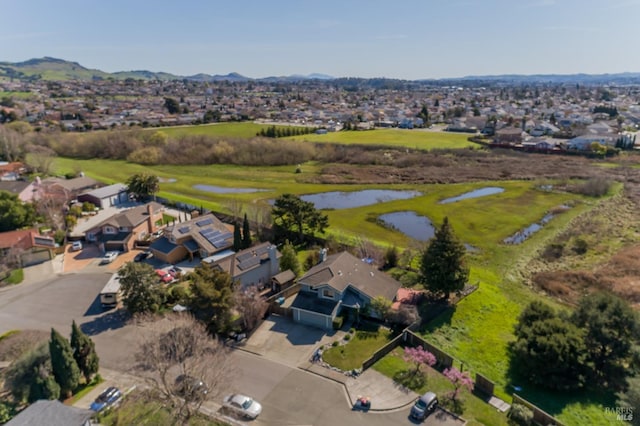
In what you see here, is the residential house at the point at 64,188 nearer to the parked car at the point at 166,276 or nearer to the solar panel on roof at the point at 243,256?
the parked car at the point at 166,276

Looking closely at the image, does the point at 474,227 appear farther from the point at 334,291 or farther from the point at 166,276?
the point at 166,276

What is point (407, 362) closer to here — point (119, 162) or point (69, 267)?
point (69, 267)

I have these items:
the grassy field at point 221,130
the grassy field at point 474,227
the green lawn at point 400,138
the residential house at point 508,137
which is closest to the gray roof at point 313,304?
the grassy field at point 474,227

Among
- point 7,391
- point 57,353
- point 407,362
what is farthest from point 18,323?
point 407,362

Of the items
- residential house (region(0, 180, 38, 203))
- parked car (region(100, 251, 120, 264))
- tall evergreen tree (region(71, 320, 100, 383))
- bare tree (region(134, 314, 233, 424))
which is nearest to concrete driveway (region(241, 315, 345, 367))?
bare tree (region(134, 314, 233, 424))

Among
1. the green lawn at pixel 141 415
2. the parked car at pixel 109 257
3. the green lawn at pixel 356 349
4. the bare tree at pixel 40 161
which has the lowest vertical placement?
the green lawn at pixel 356 349

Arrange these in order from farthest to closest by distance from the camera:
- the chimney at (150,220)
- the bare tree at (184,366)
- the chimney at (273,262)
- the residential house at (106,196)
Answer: the residential house at (106,196) → the chimney at (150,220) → the chimney at (273,262) → the bare tree at (184,366)

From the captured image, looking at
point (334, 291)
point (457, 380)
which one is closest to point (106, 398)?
point (334, 291)
